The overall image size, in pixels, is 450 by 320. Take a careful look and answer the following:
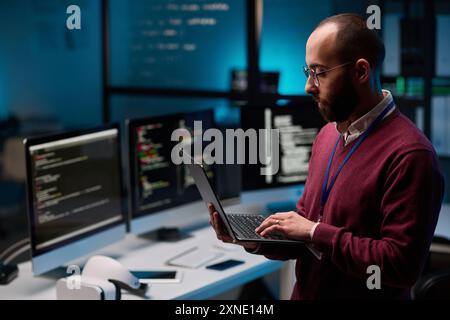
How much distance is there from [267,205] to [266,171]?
22cm

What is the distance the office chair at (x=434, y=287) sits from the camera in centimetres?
250

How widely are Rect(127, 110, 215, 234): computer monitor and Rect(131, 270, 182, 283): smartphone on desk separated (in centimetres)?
34

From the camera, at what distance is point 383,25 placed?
11.2 feet

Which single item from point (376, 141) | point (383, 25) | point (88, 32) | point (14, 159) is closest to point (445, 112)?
point (383, 25)

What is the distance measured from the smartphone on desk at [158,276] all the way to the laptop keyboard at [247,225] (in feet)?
1.48

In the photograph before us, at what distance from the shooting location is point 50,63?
577 centimetres

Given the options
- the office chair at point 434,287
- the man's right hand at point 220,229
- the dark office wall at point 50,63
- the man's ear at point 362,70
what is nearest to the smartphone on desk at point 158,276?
the man's right hand at point 220,229

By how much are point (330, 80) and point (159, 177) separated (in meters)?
1.20

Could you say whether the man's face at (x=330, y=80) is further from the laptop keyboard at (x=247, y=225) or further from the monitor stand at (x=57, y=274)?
the monitor stand at (x=57, y=274)

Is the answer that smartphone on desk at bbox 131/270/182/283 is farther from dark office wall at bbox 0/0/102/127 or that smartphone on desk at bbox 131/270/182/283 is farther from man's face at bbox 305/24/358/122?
dark office wall at bbox 0/0/102/127

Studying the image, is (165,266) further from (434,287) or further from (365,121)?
(365,121)

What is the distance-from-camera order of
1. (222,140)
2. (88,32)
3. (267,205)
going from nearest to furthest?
(222,140) < (267,205) < (88,32)
